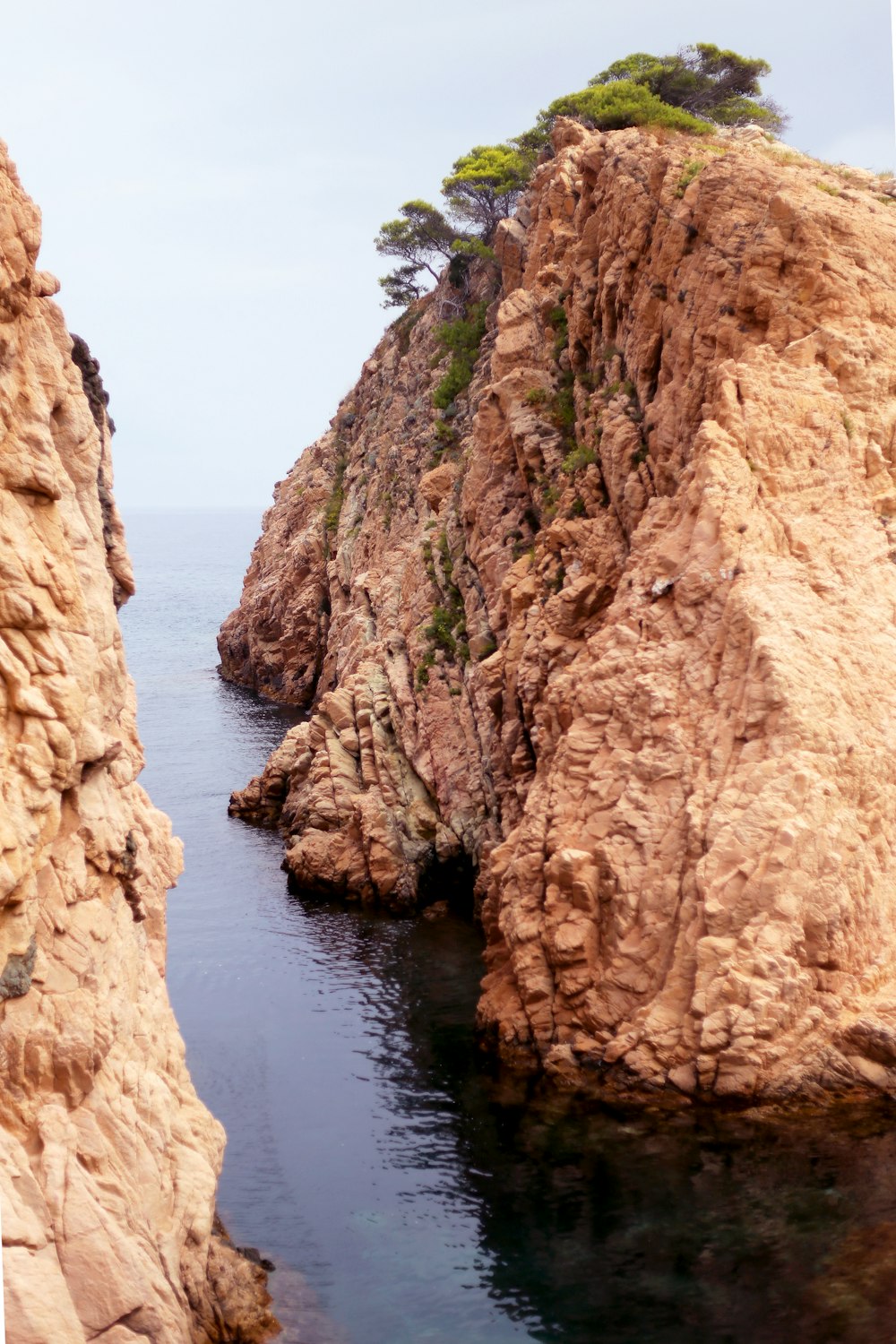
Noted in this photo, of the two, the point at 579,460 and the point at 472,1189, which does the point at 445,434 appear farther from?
the point at 472,1189

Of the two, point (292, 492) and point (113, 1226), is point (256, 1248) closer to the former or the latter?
point (113, 1226)

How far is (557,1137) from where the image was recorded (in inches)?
947

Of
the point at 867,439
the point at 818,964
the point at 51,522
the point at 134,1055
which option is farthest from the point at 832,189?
the point at 134,1055

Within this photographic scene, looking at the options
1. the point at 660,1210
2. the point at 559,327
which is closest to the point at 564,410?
the point at 559,327

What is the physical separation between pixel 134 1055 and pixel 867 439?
64.0 feet

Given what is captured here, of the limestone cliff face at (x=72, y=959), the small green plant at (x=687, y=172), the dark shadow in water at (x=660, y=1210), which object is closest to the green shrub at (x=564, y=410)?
the small green plant at (x=687, y=172)

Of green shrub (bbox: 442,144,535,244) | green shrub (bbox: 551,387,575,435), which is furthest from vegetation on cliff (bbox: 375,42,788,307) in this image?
green shrub (bbox: 551,387,575,435)

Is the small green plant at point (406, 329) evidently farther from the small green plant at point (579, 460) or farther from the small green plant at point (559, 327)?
the small green plant at point (579, 460)

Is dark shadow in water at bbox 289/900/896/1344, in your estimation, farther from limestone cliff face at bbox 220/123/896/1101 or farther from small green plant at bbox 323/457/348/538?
small green plant at bbox 323/457/348/538

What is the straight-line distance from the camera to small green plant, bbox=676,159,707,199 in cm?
3303

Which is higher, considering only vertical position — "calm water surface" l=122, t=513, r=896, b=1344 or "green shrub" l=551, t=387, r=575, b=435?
"green shrub" l=551, t=387, r=575, b=435

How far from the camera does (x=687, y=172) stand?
33.4 meters

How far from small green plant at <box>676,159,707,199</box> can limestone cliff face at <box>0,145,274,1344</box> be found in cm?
1913

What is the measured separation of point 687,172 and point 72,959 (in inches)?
1009
